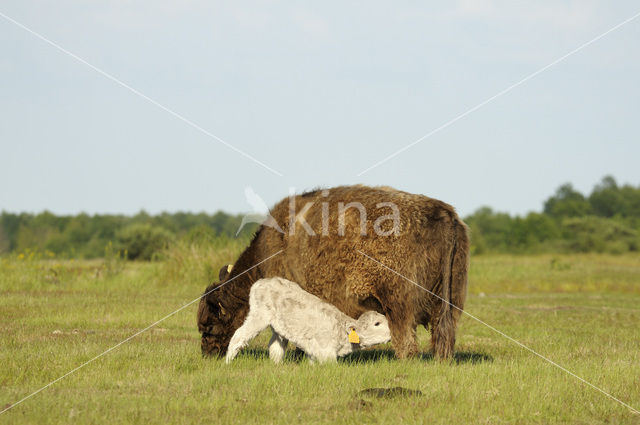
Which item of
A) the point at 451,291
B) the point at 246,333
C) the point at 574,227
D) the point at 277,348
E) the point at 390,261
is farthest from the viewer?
the point at 574,227

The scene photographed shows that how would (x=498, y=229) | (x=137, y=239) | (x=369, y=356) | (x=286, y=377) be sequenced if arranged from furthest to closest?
(x=498, y=229)
(x=137, y=239)
(x=369, y=356)
(x=286, y=377)

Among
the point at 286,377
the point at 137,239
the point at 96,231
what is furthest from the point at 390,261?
the point at 96,231

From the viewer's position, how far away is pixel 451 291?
9.20 meters

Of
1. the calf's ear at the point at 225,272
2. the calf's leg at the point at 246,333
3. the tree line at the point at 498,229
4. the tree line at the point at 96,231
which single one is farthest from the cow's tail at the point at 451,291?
the tree line at the point at 96,231

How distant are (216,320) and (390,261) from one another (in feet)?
9.51

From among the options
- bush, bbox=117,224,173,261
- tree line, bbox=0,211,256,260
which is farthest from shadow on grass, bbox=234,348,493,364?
bush, bbox=117,224,173,261

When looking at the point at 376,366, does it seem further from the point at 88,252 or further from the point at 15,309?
the point at 88,252

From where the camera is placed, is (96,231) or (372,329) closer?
(372,329)

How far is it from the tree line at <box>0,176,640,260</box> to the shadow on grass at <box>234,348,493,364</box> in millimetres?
29020

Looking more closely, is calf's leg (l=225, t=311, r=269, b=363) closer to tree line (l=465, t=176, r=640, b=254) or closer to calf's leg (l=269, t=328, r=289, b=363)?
calf's leg (l=269, t=328, r=289, b=363)

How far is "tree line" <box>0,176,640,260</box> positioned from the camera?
47.8 metres

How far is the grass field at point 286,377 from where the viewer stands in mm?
6676

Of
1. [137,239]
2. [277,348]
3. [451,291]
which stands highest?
[137,239]

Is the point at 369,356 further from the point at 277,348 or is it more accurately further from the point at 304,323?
the point at 304,323
